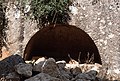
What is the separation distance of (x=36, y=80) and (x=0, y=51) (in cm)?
234

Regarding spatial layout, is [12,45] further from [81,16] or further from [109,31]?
[109,31]

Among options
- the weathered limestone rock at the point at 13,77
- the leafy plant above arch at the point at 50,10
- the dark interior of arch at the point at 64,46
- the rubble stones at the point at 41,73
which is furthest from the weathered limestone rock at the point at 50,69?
the dark interior of arch at the point at 64,46

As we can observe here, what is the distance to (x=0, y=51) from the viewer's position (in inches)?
Answer: 269

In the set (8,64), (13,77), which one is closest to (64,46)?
(8,64)

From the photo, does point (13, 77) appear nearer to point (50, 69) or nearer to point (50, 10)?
point (50, 69)

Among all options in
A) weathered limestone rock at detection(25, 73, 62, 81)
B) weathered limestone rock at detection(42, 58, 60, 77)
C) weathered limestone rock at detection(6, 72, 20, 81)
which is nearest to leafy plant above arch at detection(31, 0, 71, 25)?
weathered limestone rock at detection(42, 58, 60, 77)

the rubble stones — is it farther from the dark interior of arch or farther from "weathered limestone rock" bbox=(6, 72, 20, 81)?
the dark interior of arch

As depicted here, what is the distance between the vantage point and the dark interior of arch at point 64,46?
735cm

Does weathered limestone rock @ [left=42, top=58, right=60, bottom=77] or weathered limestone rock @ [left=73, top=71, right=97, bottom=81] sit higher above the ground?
weathered limestone rock @ [left=42, top=58, right=60, bottom=77]

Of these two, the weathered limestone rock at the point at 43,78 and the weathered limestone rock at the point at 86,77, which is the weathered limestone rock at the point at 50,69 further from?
the weathered limestone rock at the point at 86,77

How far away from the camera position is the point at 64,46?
25.9 ft

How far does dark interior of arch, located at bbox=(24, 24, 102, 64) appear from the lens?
24.1 feet

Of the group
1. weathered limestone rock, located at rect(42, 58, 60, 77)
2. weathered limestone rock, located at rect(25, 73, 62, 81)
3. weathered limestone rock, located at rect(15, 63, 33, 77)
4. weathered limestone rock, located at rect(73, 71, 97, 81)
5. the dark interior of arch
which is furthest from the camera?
the dark interior of arch

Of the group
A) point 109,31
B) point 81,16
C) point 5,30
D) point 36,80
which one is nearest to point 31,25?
point 5,30
